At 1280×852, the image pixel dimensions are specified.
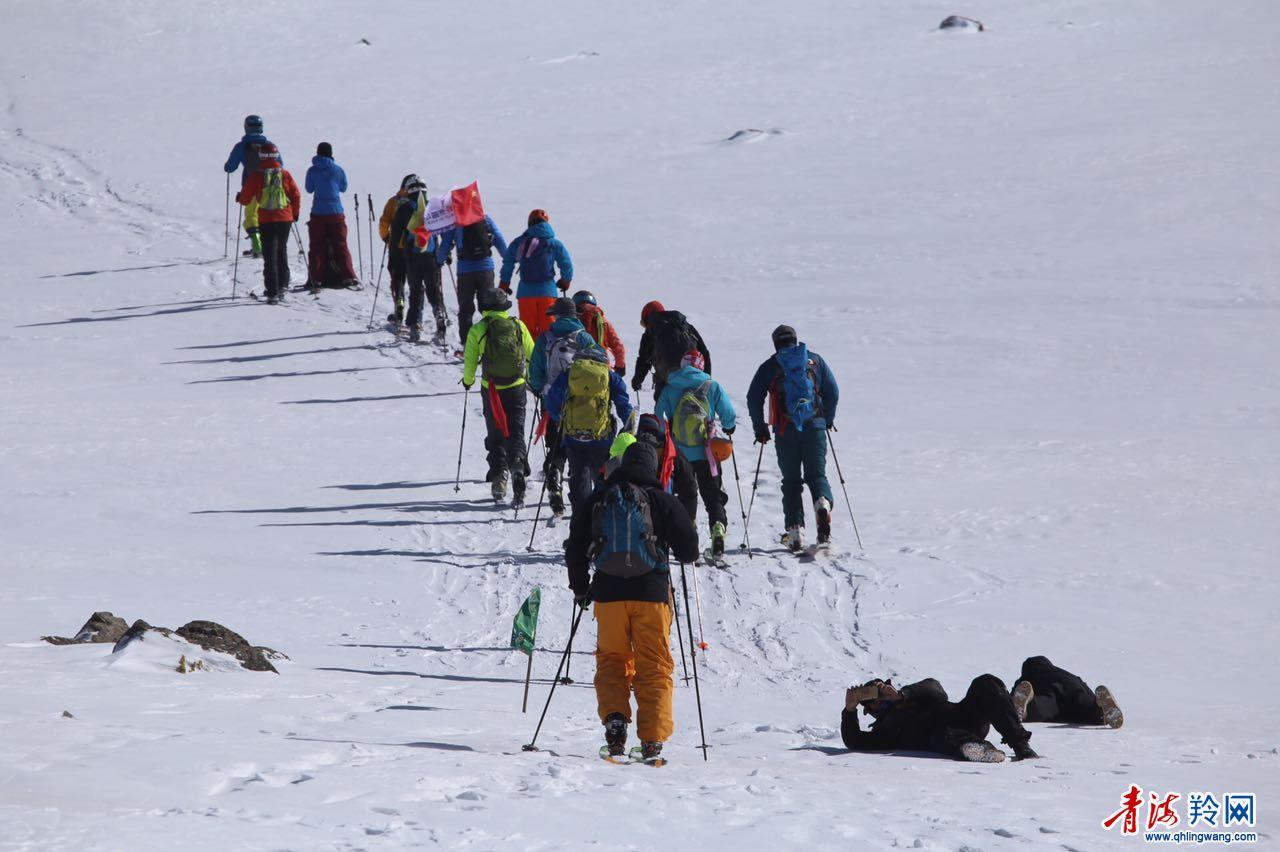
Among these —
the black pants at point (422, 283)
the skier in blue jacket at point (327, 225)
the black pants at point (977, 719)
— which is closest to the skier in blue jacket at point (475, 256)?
the black pants at point (422, 283)

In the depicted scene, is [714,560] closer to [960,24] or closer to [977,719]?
[977,719]

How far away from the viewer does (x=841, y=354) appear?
17.7 metres

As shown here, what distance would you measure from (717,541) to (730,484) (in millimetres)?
2893

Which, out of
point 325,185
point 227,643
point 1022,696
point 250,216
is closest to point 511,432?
point 227,643

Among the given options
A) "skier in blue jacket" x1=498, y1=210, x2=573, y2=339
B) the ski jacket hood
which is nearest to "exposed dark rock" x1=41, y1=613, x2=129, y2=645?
"skier in blue jacket" x1=498, y1=210, x2=573, y2=339

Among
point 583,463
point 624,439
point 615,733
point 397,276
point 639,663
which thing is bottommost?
point 615,733

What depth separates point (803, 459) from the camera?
11406mm

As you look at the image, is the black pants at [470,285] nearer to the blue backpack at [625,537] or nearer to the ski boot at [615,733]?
the blue backpack at [625,537]

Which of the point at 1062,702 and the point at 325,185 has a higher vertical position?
the point at 325,185

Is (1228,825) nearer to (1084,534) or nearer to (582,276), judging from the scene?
(1084,534)

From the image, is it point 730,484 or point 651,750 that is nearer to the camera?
point 651,750

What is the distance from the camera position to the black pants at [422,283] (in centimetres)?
1758

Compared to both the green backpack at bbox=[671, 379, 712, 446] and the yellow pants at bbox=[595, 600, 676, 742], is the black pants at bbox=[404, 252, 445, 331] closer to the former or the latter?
the green backpack at bbox=[671, 379, 712, 446]

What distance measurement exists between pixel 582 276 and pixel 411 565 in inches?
434
